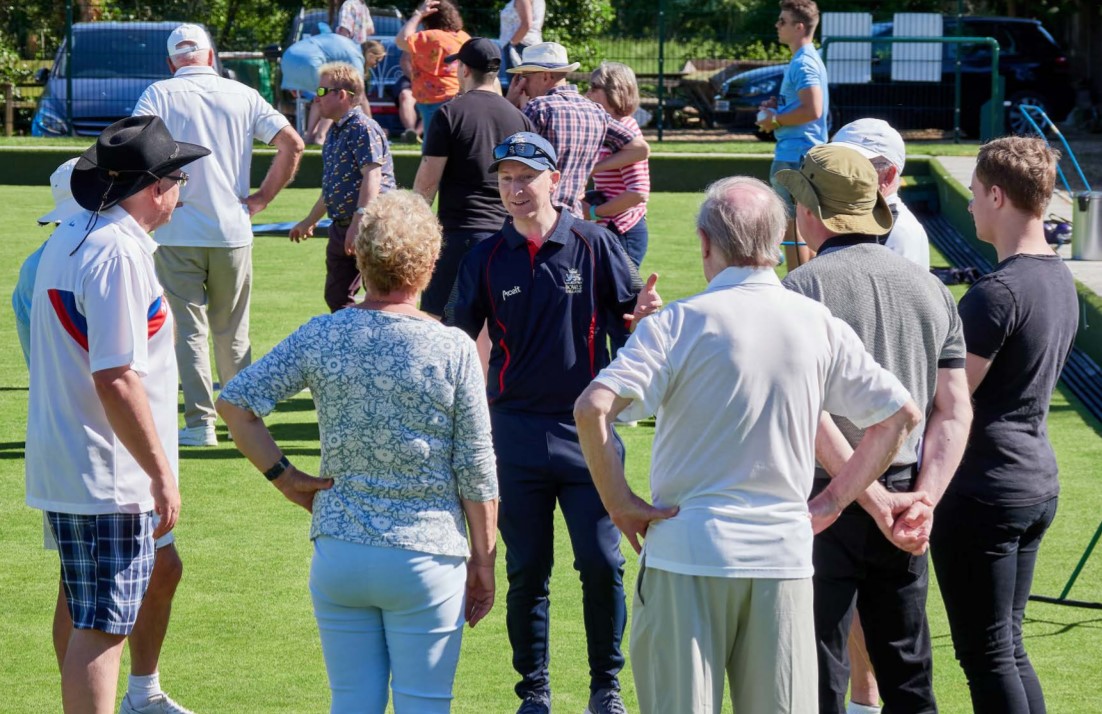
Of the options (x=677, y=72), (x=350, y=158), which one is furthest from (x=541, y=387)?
(x=677, y=72)

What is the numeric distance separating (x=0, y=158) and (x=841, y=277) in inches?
610

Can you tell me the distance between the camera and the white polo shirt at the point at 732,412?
332cm

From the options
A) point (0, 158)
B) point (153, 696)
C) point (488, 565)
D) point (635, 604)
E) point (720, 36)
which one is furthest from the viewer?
point (720, 36)

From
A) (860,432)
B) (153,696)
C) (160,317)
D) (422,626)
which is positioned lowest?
(153,696)

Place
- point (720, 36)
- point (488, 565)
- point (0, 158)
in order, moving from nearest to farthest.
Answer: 1. point (488, 565)
2. point (0, 158)
3. point (720, 36)

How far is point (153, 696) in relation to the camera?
454 centimetres

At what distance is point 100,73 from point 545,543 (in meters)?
16.6

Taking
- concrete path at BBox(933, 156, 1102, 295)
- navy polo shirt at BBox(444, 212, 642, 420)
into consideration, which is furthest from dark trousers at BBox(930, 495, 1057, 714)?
concrete path at BBox(933, 156, 1102, 295)

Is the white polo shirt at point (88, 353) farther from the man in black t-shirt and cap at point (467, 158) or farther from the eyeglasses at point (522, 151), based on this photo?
the man in black t-shirt and cap at point (467, 158)

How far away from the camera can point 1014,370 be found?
3.96 m

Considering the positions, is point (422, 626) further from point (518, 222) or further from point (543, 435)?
point (518, 222)

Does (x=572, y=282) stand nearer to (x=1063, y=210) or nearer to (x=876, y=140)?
(x=876, y=140)

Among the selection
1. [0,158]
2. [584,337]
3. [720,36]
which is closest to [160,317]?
[584,337]

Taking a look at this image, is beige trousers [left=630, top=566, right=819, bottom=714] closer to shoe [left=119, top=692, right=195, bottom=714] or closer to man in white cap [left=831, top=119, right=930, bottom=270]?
man in white cap [left=831, top=119, right=930, bottom=270]
